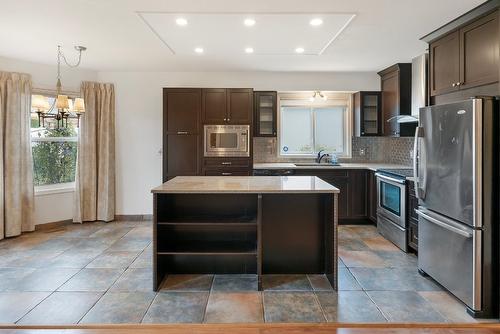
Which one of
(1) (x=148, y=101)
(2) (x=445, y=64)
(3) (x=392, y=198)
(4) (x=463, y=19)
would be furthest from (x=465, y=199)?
(1) (x=148, y=101)

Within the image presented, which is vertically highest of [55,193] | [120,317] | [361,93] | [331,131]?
[361,93]

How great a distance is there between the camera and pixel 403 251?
409cm

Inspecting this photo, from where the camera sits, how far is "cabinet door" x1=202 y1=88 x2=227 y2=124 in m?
5.25

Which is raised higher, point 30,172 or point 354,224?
point 30,172

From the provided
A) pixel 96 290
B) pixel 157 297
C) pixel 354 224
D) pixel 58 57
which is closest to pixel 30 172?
pixel 58 57

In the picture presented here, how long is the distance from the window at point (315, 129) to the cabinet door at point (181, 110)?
1640 millimetres

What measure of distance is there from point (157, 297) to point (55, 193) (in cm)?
340

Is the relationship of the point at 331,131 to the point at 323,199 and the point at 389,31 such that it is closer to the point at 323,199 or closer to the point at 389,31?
the point at 389,31

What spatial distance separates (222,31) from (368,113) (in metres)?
3.11

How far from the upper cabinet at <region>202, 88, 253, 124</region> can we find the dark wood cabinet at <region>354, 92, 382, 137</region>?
1.85 meters

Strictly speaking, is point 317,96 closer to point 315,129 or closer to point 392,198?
point 315,129

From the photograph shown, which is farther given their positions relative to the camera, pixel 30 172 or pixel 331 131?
pixel 331 131

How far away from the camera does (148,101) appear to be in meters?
5.69

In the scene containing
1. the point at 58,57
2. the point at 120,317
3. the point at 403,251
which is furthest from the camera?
the point at 58,57
